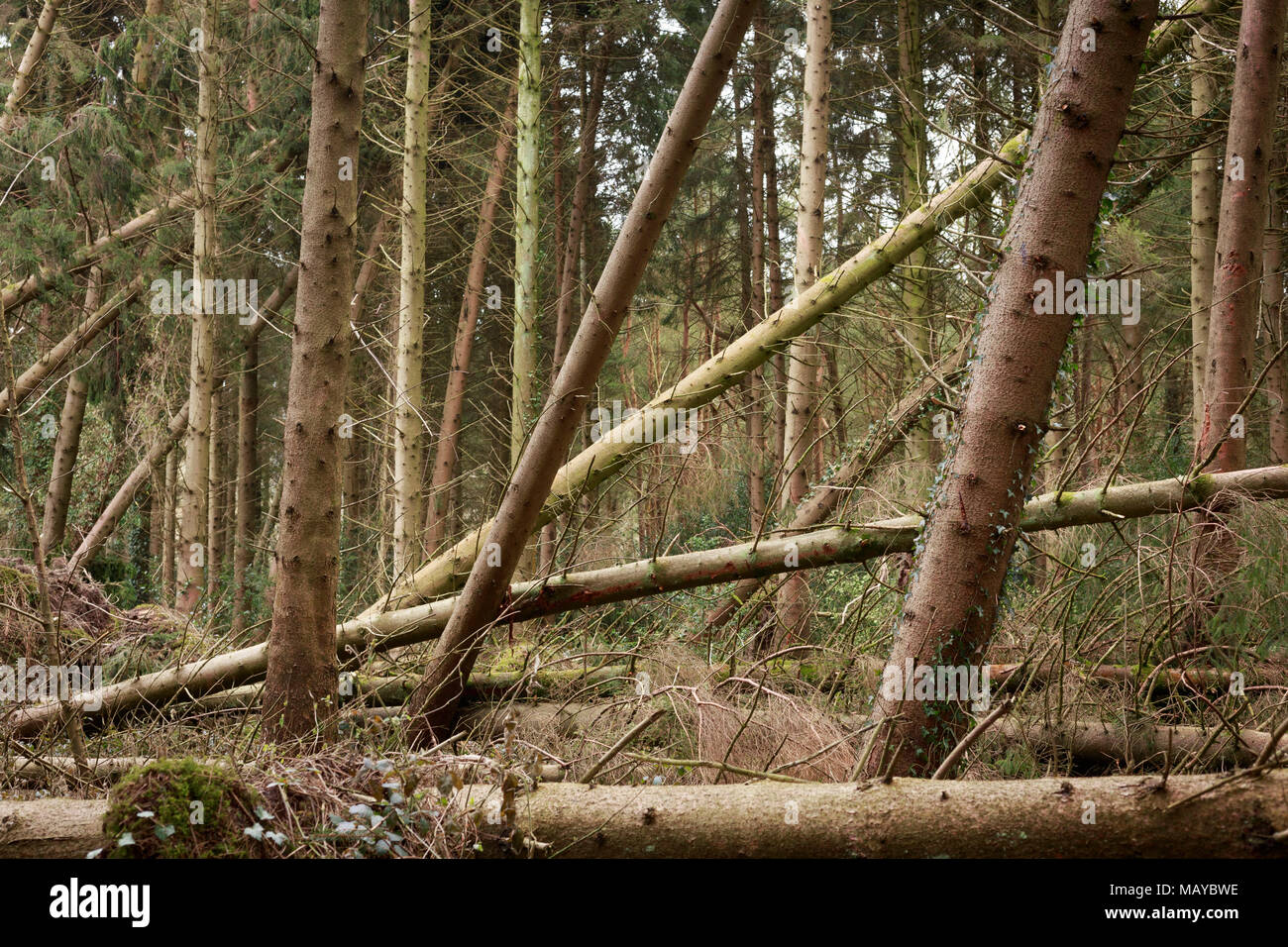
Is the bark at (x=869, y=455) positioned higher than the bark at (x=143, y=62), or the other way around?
the bark at (x=143, y=62)

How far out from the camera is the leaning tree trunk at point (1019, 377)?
4.00 metres

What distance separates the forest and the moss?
1 cm

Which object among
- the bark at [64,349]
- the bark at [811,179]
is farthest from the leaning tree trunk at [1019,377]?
the bark at [64,349]

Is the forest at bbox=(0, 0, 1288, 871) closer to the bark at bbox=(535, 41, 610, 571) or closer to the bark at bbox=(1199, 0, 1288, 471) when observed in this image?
the bark at bbox=(1199, 0, 1288, 471)

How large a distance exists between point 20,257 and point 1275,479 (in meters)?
12.8

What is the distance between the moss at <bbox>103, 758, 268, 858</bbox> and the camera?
110 inches

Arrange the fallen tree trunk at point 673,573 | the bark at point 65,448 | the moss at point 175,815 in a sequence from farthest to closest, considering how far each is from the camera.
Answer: the bark at point 65,448 < the fallen tree trunk at point 673,573 < the moss at point 175,815

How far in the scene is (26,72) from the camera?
1103cm

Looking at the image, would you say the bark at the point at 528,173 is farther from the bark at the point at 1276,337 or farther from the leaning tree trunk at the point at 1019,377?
the bark at the point at 1276,337
